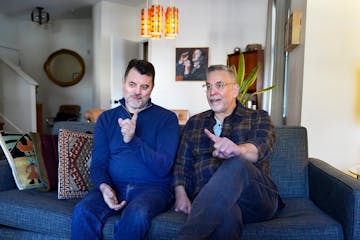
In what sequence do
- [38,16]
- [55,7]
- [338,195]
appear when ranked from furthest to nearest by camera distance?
1. [55,7]
2. [38,16]
3. [338,195]

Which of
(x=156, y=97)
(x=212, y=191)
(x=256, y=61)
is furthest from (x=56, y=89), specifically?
(x=212, y=191)

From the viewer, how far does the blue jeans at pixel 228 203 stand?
114 cm

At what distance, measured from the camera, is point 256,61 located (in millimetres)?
4035

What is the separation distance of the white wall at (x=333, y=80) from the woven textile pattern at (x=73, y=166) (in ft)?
5.61

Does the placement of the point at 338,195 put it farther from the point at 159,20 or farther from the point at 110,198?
the point at 159,20

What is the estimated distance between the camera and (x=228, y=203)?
46.2 inches

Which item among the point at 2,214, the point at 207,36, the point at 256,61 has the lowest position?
the point at 2,214

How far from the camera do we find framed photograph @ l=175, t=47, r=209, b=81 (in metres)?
4.61

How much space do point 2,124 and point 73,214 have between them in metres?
4.62

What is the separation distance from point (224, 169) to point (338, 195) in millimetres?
567

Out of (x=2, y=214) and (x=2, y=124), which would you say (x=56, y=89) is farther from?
(x=2, y=214)

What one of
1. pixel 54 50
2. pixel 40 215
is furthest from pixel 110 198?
pixel 54 50

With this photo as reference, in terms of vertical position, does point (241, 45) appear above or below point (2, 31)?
below

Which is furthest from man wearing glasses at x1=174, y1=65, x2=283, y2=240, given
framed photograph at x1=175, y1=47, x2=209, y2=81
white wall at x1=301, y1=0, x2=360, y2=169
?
framed photograph at x1=175, y1=47, x2=209, y2=81
